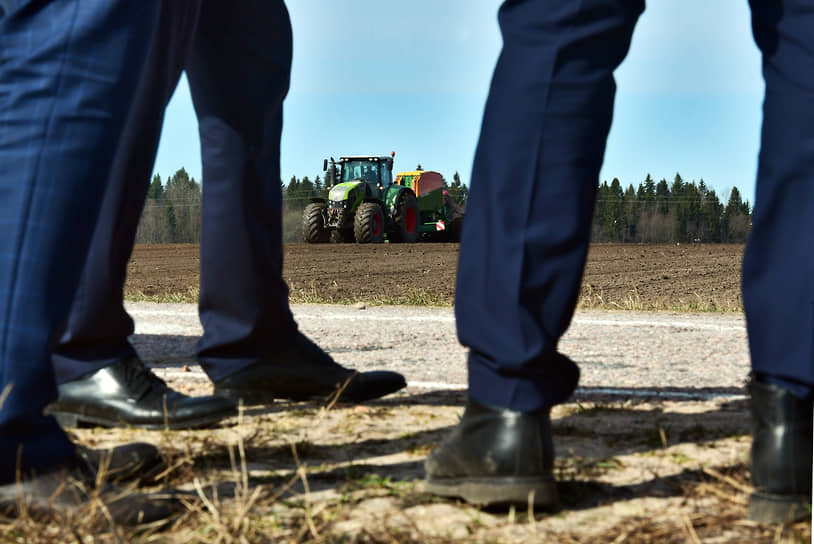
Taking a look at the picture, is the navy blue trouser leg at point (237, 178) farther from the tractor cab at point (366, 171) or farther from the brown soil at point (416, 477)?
the tractor cab at point (366, 171)

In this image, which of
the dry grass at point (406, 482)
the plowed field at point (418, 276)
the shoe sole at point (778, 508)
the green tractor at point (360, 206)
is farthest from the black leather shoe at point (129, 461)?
the green tractor at point (360, 206)

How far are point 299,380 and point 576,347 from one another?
1690 millimetres

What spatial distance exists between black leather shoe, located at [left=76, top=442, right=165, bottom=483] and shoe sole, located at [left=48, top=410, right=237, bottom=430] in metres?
0.36

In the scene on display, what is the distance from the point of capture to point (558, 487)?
153 centimetres

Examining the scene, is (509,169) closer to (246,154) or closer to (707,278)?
(246,154)

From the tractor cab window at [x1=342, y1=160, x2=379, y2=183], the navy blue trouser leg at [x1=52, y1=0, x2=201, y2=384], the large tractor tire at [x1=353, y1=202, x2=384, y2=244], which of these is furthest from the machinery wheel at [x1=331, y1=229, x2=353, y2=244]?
the navy blue trouser leg at [x1=52, y1=0, x2=201, y2=384]

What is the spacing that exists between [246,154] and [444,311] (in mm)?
3364

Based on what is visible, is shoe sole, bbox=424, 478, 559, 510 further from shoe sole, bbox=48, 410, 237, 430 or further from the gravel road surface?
the gravel road surface

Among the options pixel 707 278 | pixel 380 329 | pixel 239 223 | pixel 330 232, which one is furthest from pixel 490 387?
pixel 330 232

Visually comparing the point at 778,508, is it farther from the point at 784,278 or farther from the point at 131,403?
the point at 131,403

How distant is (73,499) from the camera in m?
1.28

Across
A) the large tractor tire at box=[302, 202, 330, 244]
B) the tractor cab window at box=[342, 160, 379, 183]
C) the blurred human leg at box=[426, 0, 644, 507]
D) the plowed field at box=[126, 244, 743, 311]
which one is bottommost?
the plowed field at box=[126, 244, 743, 311]

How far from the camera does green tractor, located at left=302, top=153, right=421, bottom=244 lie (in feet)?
64.2

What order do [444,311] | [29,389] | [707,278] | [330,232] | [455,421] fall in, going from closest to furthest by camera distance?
[29,389], [455,421], [444,311], [707,278], [330,232]
